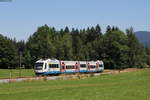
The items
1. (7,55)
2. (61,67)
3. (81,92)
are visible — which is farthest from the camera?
(7,55)

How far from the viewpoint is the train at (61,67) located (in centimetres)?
6456

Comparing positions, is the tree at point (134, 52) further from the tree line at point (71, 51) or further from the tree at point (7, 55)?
the tree at point (7, 55)

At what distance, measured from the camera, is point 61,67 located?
228 feet

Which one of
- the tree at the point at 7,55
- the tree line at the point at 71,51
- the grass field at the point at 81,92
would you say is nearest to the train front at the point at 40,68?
the grass field at the point at 81,92

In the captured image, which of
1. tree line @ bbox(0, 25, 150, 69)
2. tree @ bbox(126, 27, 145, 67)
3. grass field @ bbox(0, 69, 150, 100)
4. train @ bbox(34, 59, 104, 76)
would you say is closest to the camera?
grass field @ bbox(0, 69, 150, 100)

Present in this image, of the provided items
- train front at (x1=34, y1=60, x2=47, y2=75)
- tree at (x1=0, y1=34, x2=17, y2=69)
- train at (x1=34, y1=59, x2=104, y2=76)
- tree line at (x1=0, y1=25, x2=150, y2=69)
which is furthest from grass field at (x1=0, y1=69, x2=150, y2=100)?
tree at (x1=0, y1=34, x2=17, y2=69)

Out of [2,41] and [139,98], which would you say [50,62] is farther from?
[2,41]

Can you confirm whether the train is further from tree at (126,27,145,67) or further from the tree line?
tree at (126,27,145,67)

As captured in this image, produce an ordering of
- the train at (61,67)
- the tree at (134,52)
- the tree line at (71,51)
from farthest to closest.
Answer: the tree at (134,52), the tree line at (71,51), the train at (61,67)

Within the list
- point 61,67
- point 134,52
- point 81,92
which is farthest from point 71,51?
point 81,92

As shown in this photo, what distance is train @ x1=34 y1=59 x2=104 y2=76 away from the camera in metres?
64.6

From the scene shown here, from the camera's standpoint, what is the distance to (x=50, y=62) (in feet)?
216

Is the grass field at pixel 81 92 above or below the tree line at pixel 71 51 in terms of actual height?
below

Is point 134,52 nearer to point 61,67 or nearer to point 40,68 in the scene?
point 61,67
